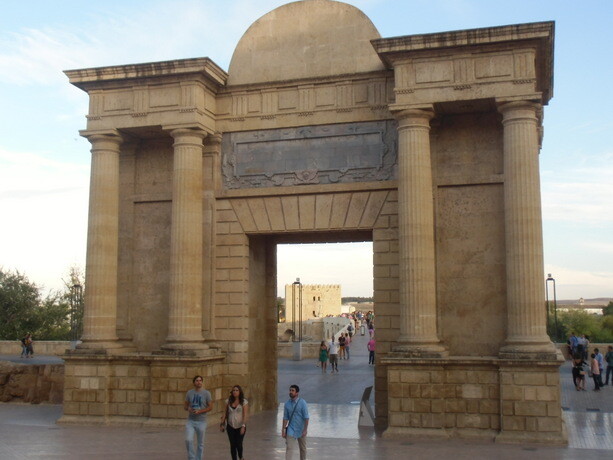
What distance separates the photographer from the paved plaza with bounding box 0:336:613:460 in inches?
504

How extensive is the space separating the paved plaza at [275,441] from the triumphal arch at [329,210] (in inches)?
26.2

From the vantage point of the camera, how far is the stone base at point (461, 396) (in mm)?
14078

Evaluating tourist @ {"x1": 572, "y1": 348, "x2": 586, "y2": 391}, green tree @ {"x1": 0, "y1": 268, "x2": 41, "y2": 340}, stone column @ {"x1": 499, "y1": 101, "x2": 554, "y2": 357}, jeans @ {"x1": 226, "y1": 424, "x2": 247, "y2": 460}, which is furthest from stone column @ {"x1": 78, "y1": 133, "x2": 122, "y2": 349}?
green tree @ {"x1": 0, "y1": 268, "x2": 41, "y2": 340}

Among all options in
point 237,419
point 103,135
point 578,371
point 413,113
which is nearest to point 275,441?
point 237,419

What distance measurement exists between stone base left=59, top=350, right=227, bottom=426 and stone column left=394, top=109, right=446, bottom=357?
4826 millimetres

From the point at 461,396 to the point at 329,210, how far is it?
5.21m

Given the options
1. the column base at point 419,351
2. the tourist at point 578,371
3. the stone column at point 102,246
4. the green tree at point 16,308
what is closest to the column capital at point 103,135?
the stone column at point 102,246

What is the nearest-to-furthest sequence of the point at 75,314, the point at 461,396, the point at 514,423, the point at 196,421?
1. the point at 196,421
2. the point at 514,423
3. the point at 461,396
4. the point at 75,314

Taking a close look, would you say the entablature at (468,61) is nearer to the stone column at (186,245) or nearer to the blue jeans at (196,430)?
the stone column at (186,245)

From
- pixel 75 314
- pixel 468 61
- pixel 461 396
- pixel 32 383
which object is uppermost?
pixel 468 61

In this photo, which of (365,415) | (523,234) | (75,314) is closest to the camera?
(523,234)

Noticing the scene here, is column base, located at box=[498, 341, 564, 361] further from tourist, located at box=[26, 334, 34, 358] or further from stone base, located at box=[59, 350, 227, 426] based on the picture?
tourist, located at box=[26, 334, 34, 358]

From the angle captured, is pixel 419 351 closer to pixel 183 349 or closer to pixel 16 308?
pixel 183 349

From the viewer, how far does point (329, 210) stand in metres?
16.8
